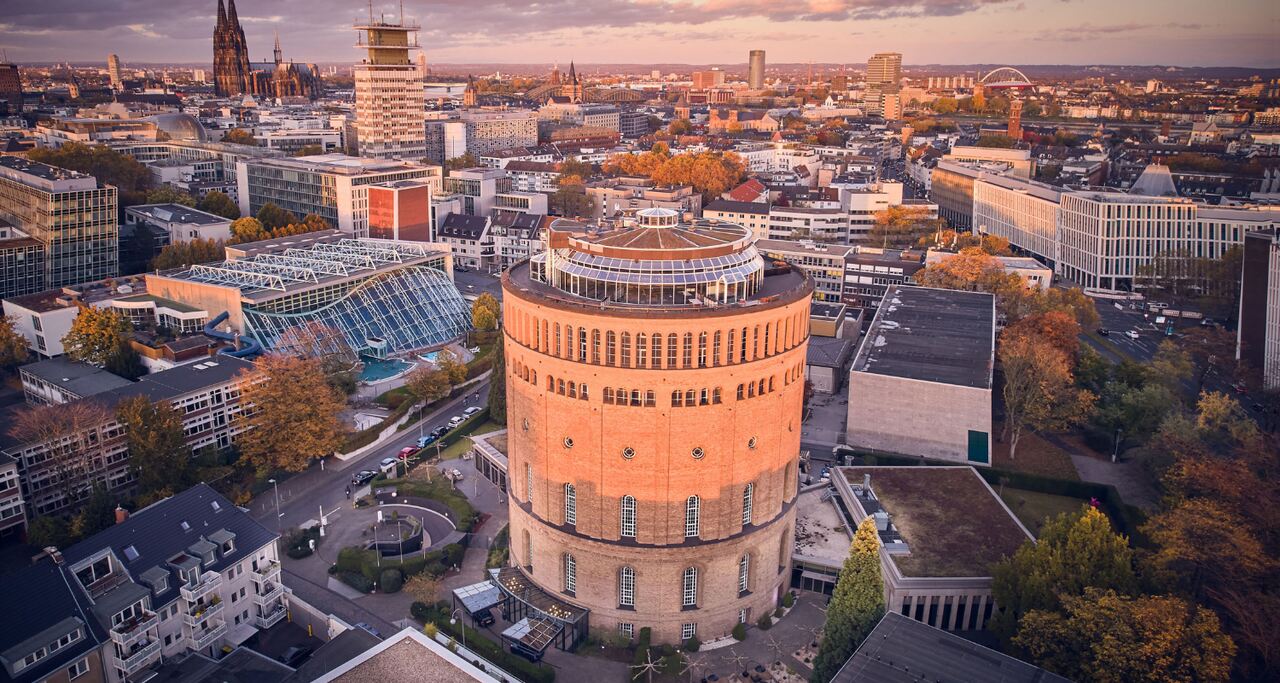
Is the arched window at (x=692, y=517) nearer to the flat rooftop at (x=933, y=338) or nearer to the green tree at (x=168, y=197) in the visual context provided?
the flat rooftop at (x=933, y=338)

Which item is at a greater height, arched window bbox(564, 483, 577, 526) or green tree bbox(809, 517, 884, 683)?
arched window bbox(564, 483, 577, 526)

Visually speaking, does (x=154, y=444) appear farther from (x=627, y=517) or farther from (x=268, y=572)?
(x=627, y=517)

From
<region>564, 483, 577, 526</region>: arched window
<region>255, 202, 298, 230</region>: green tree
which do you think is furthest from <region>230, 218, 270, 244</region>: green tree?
<region>564, 483, 577, 526</region>: arched window

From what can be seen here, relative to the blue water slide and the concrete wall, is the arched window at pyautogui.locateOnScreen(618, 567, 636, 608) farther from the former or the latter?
the blue water slide

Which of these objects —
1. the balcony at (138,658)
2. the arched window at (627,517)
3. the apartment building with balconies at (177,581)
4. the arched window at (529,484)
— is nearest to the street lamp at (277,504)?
the apartment building with balconies at (177,581)

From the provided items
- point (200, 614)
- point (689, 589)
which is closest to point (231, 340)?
point (200, 614)
